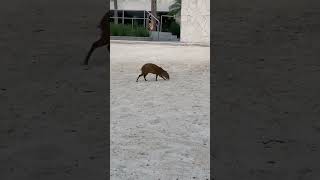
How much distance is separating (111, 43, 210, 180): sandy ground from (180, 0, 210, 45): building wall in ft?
53.8

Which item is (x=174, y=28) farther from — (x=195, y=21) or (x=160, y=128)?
(x=160, y=128)

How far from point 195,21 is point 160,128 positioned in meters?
21.1

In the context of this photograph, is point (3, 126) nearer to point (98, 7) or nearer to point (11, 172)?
point (11, 172)

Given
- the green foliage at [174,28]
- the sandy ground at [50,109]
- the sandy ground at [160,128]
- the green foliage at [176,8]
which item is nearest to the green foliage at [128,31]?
the green foliage at [174,28]

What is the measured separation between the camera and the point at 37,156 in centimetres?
403

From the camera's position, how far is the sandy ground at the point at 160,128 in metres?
3.85

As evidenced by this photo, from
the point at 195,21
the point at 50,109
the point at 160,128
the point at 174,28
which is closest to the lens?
the point at 160,128

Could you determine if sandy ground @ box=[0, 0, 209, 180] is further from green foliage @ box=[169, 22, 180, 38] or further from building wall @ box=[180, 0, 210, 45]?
green foliage @ box=[169, 22, 180, 38]

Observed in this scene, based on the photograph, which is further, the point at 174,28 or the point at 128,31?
the point at 174,28

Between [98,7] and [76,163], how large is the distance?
731 inches

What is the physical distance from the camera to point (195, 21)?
1018 inches
